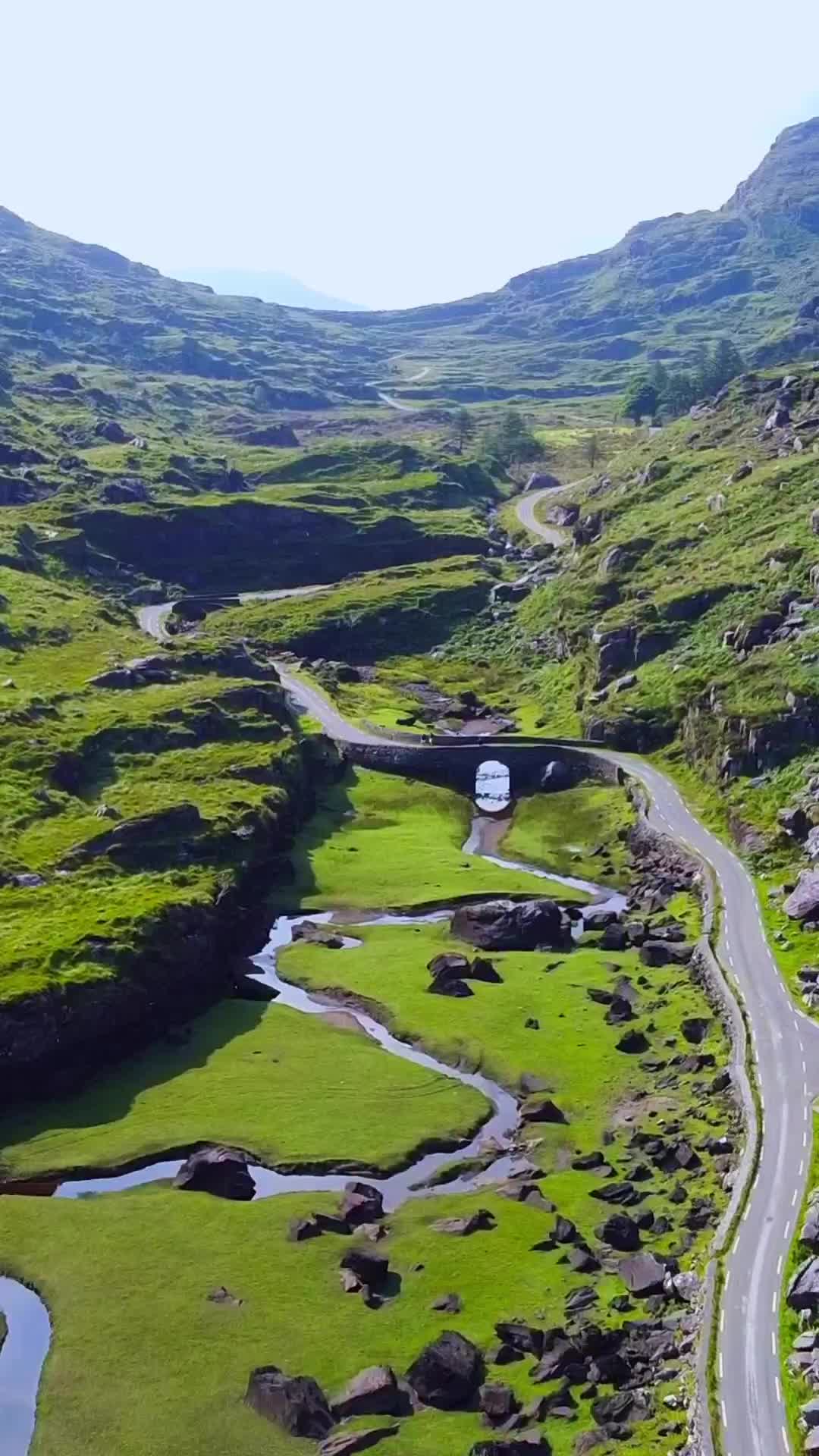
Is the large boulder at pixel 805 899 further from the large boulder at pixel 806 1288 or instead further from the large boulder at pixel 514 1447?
the large boulder at pixel 514 1447

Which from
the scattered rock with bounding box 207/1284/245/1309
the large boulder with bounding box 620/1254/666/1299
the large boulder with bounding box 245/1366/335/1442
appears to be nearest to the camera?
the large boulder with bounding box 245/1366/335/1442

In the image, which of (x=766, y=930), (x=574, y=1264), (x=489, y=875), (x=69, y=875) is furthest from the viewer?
(x=489, y=875)

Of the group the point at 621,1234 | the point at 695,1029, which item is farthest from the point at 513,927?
the point at 621,1234

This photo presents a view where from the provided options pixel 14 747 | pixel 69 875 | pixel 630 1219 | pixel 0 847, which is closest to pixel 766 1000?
pixel 630 1219

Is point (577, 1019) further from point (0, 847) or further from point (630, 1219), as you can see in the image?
point (0, 847)

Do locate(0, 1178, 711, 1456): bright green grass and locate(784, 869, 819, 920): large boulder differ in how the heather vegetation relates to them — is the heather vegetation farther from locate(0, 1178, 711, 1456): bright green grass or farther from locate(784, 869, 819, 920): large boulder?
locate(784, 869, 819, 920): large boulder

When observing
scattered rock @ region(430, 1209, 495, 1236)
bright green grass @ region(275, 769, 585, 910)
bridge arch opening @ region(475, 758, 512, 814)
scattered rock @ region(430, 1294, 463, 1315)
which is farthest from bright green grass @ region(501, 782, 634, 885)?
scattered rock @ region(430, 1294, 463, 1315)
